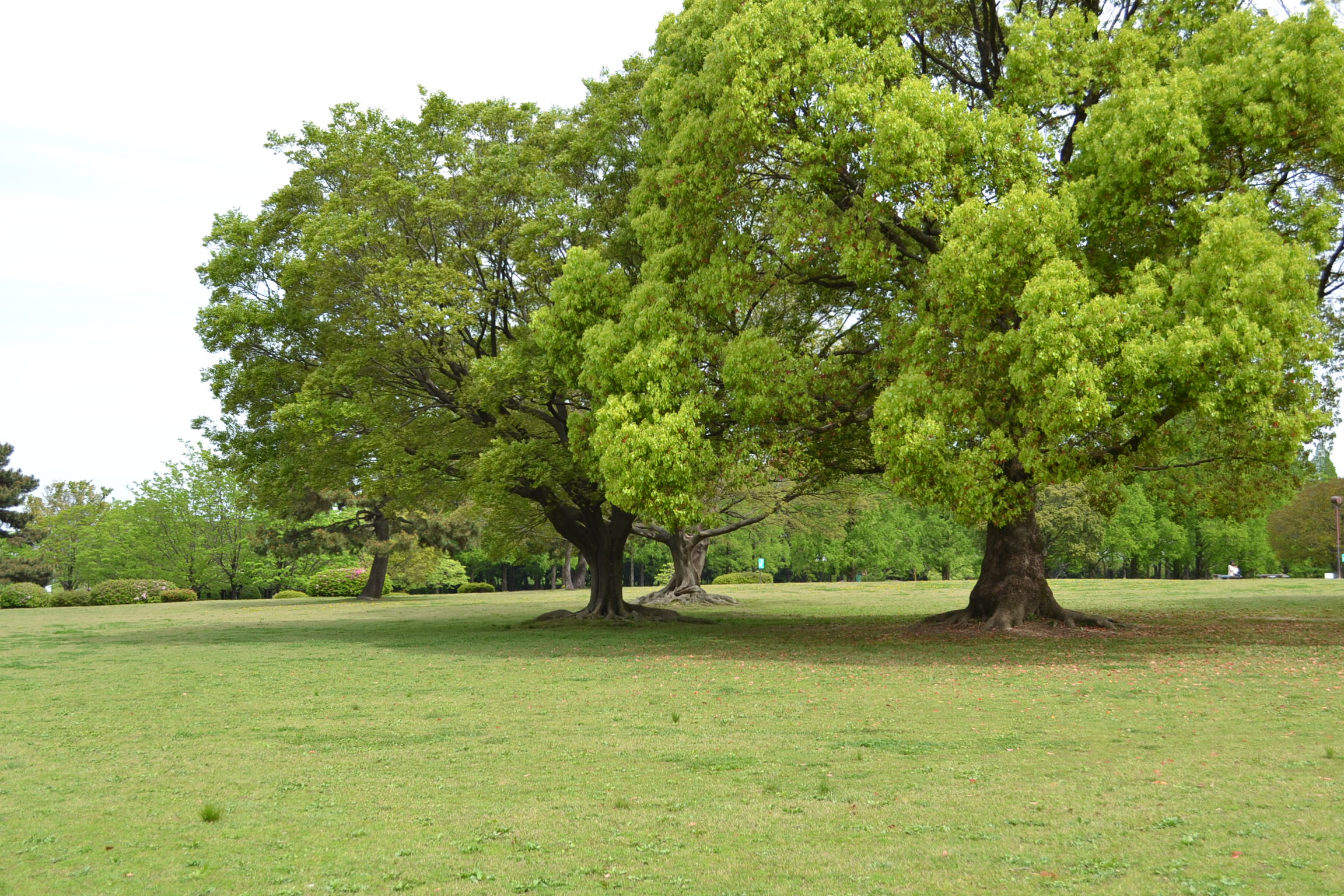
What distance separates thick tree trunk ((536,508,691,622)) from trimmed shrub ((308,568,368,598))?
35350 millimetres

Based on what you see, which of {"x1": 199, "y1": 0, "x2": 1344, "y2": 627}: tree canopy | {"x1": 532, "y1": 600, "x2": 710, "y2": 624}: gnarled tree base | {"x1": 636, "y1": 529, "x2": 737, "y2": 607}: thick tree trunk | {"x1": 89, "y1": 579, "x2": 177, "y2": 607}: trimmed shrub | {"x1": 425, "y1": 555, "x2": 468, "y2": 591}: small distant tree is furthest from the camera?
{"x1": 425, "y1": 555, "x2": 468, "y2": 591}: small distant tree

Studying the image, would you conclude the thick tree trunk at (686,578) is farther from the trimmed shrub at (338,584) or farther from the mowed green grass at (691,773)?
the trimmed shrub at (338,584)

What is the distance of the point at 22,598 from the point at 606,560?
36767 millimetres

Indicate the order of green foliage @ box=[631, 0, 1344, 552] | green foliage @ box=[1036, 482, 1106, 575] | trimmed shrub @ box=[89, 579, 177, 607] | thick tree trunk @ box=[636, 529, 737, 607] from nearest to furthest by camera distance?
1. green foliage @ box=[631, 0, 1344, 552]
2. thick tree trunk @ box=[636, 529, 737, 607]
3. trimmed shrub @ box=[89, 579, 177, 607]
4. green foliage @ box=[1036, 482, 1106, 575]

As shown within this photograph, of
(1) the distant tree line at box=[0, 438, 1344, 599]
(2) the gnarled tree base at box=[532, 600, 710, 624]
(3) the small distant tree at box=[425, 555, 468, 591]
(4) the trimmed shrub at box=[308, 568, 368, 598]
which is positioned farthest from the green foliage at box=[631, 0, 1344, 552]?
(3) the small distant tree at box=[425, 555, 468, 591]

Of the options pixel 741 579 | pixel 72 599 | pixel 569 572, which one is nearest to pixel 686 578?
pixel 741 579

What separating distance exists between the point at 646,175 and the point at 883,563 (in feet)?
201

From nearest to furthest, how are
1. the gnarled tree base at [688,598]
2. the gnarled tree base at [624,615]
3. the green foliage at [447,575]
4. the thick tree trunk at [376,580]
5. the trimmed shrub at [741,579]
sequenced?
the gnarled tree base at [624,615] → the gnarled tree base at [688,598] → the thick tree trunk at [376,580] → the trimmed shrub at [741,579] → the green foliage at [447,575]

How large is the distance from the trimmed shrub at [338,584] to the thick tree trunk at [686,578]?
26.4 meters

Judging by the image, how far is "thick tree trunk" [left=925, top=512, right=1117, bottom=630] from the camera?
22703mm

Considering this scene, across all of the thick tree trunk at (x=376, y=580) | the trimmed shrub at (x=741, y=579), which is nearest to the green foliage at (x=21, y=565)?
the thick tree trunk at (x=376, y=580)

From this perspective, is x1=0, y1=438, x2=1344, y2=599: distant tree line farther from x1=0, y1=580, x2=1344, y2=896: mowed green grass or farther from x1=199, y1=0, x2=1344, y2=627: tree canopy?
x1=0, y1=580, x2=1344, y2=896: mowed green grass

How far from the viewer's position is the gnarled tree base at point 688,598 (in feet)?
135

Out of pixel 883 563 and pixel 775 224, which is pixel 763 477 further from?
pixel 883 563
